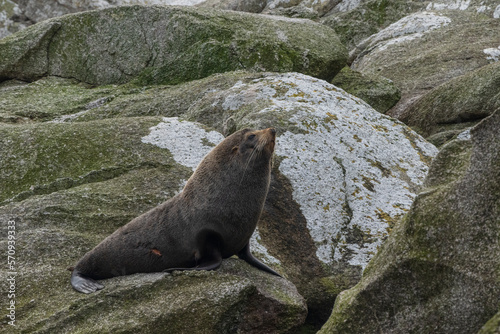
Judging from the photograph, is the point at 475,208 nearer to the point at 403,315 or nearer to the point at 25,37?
the point at 403,315

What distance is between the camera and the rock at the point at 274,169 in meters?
9.23

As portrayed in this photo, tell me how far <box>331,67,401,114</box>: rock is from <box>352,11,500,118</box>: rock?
28 cm

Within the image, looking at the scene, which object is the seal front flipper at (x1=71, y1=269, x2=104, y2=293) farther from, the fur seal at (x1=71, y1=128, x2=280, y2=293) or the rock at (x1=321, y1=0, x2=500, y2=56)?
the rock at (x1=321, y1=0, x2=500, y2=56)

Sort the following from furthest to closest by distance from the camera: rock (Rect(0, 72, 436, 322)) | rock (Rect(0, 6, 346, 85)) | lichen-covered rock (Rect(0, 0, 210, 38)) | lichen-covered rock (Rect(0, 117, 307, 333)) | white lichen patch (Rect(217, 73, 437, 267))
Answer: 1. lichen-covered rock (Rect(0, 0, 210, 38))
2. rock (Rect(0, 6, 346, 85))
3. white lichen patch (Rect(217, 73, 437, 267))
4. rock (Rect(0, 72, 436, 322))
5. lichen-covered rock (Rect(0, 117, 307, 333))

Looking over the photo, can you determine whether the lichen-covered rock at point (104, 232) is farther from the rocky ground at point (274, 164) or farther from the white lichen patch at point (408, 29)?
the white lichen patch at point (408, 29)

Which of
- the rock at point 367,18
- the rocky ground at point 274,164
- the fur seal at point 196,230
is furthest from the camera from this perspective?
the rock at point 367,18

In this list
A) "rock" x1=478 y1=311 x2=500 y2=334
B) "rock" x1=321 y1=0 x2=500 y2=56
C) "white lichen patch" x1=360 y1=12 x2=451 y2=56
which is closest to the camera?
"rock" x1=478 y1=311 x2=500 y2=334

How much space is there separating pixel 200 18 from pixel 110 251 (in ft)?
33.7

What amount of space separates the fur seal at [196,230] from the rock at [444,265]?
8.76 ft

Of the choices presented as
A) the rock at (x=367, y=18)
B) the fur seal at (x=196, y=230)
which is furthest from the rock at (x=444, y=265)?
the rock at (x=367, y=18)

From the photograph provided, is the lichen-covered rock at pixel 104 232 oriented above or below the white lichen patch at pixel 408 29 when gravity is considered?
below

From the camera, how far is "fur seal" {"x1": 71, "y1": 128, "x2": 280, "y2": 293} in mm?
8148

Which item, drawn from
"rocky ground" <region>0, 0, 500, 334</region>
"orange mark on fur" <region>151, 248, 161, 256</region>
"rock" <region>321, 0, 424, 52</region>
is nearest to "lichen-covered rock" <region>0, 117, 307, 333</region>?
"rocky ground" <region>0, 0, 500, 334</region>

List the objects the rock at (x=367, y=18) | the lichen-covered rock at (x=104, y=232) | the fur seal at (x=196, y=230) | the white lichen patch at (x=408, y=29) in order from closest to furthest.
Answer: the lichen-covered rock at (x=104, y=232) < the fur seal at (x=196, y=230) < the white lichen patch at (x=408, y=29) < the rock at (x=367, y=18)
